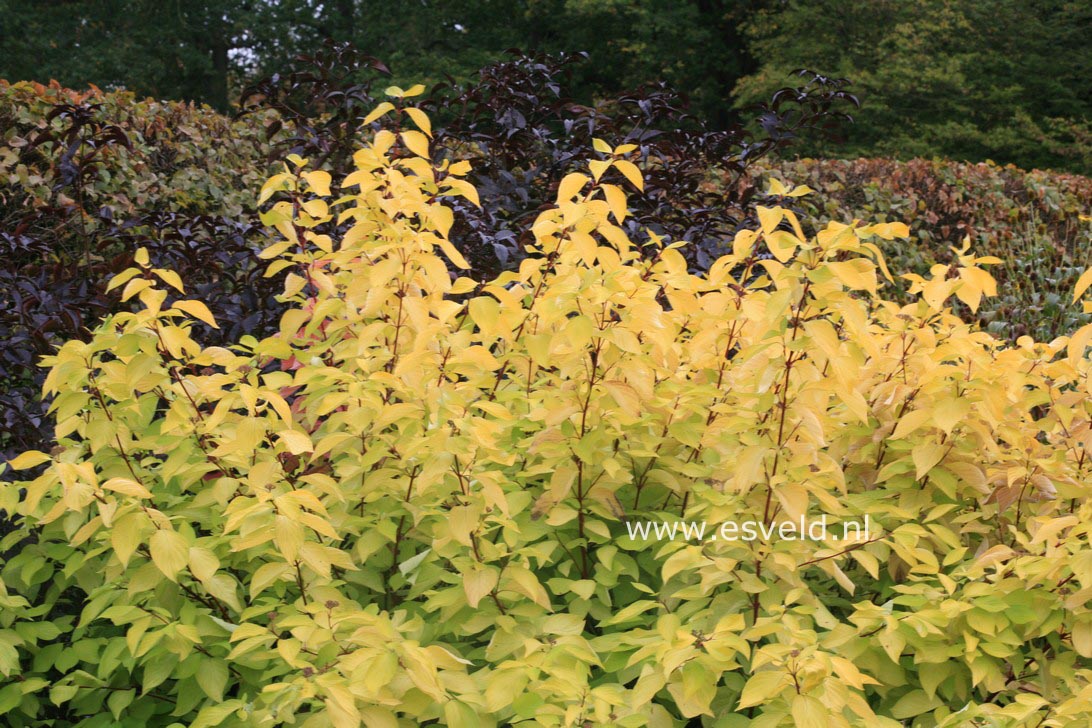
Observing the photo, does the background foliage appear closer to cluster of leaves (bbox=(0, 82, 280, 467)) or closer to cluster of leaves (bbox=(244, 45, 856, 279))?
cluster of leaves (bbox=(0, 82, 280, 467))

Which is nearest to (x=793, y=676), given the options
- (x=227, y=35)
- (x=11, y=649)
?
(x=11, y=649)

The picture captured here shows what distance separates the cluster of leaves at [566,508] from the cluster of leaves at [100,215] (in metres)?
0.85

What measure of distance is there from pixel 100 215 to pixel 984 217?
596 centimetres

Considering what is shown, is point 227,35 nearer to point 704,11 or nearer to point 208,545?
point 704,11

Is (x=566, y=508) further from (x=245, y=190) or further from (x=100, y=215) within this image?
(x=245, y=190)

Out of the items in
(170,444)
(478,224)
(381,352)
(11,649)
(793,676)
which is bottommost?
(11,649)

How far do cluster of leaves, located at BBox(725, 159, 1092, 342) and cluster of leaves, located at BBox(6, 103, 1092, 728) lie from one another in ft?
13.8

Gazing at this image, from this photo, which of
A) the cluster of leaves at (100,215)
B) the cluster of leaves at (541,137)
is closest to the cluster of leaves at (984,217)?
the cluster of leaves at (541,137)

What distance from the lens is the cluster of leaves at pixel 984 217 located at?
6.35 meters

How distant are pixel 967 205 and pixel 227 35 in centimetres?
1973

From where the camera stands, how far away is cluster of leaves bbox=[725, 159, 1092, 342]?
6.35 metres

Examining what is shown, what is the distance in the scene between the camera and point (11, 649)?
198 centimetres

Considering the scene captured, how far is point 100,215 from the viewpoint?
3926 mm

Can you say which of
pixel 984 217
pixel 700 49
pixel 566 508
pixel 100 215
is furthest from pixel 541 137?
pixel 700 49
